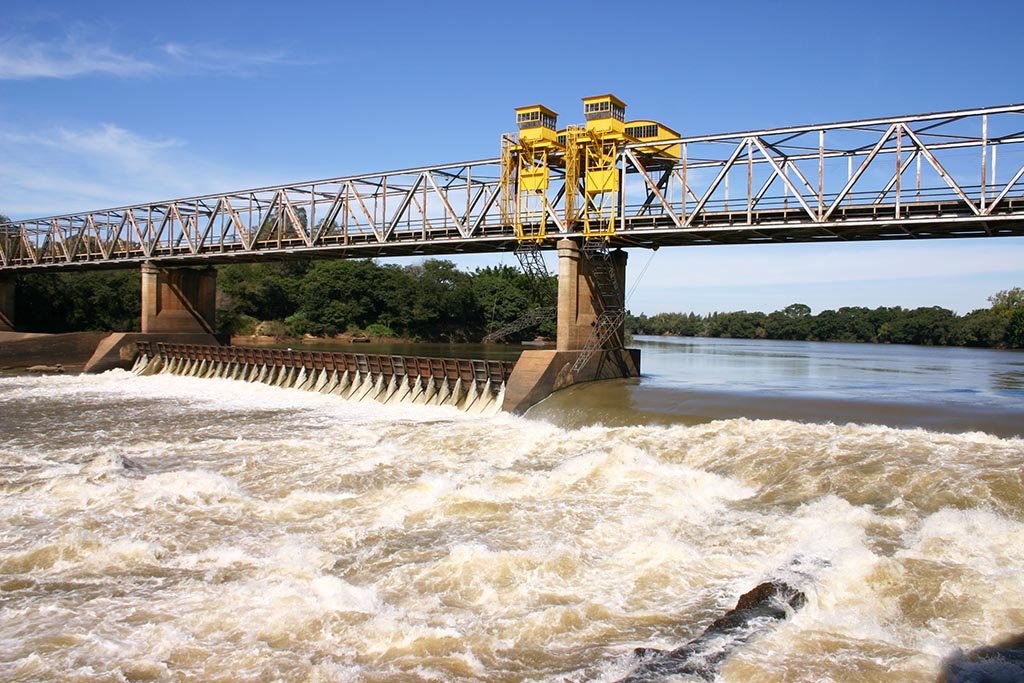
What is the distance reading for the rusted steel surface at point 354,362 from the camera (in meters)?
32.1

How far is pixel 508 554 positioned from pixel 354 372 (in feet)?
87.8

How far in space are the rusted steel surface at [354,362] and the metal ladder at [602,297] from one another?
367cm

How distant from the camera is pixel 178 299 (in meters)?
55.0

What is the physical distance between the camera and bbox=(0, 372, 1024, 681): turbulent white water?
358 inches

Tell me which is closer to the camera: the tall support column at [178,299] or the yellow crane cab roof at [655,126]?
the yellow crane cab roof at [655,126]

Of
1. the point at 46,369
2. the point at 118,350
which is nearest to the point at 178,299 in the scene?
the point at 118,350

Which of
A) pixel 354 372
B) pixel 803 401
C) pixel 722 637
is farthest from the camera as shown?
pixel 354 372

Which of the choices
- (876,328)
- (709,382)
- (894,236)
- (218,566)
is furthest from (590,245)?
(876,328)

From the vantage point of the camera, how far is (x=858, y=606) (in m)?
10.2

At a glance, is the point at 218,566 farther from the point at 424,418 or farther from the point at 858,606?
the point at 424,418

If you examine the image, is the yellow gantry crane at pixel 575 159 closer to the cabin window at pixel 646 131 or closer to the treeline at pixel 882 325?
the cabin window at pixel 646 131

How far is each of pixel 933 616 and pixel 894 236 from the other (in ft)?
66.4

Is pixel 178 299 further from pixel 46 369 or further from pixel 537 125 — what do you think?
pixel 537 125

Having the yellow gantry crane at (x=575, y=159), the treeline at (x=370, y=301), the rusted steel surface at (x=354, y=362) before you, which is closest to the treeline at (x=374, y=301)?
the treeline at (x=370, y=301)
